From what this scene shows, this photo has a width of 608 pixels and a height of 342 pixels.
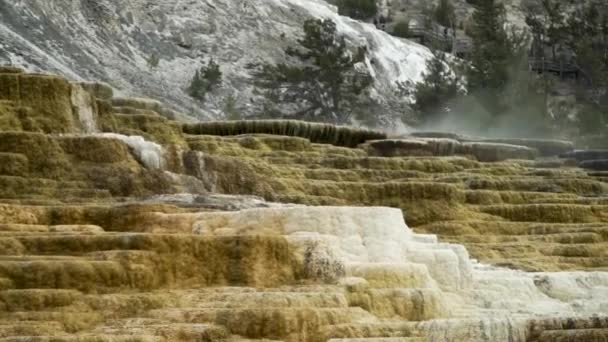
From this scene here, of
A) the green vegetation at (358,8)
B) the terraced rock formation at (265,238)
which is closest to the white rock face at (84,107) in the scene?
the terraced rock formation at (265,238)

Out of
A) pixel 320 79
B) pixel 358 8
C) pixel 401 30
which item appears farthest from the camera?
pixel 358 8

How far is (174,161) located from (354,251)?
19.5ft

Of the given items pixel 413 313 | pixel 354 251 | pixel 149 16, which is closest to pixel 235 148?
pixel 354 251

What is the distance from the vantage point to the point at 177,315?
1661cm

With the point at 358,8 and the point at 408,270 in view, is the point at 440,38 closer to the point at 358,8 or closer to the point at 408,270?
the point at 358,8

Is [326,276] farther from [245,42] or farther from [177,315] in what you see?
[245,42]

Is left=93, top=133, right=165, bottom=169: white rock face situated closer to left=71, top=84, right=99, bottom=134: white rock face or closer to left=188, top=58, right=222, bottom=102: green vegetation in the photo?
left=71, top=84, right=99, bottom=134: white rock face

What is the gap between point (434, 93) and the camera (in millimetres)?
54250

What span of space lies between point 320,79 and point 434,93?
3998 millimetres

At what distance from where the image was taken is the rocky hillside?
134 ft

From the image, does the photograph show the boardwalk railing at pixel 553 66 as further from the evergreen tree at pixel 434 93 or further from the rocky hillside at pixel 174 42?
the evergreen tree at pixel 434 93

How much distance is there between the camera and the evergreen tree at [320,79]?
5097 cm

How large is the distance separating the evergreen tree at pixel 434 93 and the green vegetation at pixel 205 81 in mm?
7907

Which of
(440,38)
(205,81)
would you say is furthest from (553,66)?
(205,81)
